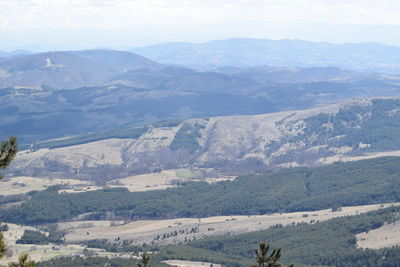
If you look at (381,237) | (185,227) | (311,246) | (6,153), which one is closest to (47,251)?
(185,227)

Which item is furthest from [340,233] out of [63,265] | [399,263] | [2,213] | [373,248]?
[2,213]

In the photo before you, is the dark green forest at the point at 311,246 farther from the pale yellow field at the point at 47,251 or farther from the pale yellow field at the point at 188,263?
the pale yellow field at the point at 47,251

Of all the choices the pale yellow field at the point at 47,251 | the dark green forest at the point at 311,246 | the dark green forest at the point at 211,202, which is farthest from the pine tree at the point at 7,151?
the dark green forest at the point at 211,202

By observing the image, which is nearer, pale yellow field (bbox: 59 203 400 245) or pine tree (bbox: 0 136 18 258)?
pine tree (bbox: 0 136 18 258)

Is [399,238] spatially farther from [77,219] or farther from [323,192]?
[77,219]

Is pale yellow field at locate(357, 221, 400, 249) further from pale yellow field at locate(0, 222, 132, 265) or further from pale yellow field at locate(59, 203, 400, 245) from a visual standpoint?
pale yellow field at locate(0, 222, 132, 265)

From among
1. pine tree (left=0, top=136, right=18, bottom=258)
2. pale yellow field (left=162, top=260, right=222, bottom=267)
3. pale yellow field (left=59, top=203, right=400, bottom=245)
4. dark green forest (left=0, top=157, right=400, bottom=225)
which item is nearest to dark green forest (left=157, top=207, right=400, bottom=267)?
pale yellow field (left=162, top=260, right=222, bottom=267)

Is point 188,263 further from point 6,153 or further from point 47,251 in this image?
point 6,153
